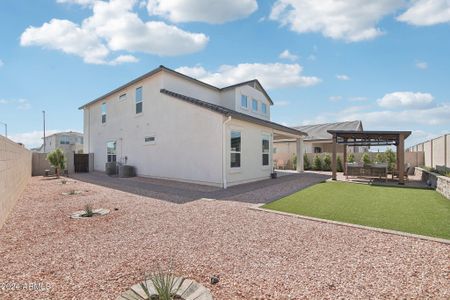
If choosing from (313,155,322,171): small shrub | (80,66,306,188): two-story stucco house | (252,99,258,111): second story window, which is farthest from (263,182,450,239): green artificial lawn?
(313,155,322,171): small shrub

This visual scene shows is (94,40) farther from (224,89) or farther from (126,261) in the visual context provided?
(126,261)

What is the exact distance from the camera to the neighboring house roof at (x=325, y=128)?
2694 centimetres

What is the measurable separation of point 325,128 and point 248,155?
2013cm

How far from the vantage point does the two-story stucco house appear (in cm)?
1164

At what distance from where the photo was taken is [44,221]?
19.4 ft

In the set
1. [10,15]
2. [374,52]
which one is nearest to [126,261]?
[10,15]

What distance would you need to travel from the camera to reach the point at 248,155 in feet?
43.3

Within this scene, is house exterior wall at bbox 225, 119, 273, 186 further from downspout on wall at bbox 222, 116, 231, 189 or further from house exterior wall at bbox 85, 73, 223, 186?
A: house exterior wall at bbox 85, 73, 223, 186

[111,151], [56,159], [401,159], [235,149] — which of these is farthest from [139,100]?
[401,159]

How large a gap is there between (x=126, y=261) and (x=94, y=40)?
34.3ft

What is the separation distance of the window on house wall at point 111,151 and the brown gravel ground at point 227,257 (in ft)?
43.2

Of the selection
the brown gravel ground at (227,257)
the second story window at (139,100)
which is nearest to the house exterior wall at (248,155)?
the brown gravel ground at (227,257)

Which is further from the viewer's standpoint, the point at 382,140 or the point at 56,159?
the point at 56,159

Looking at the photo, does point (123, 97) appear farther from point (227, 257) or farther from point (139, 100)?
point (227, 257)
